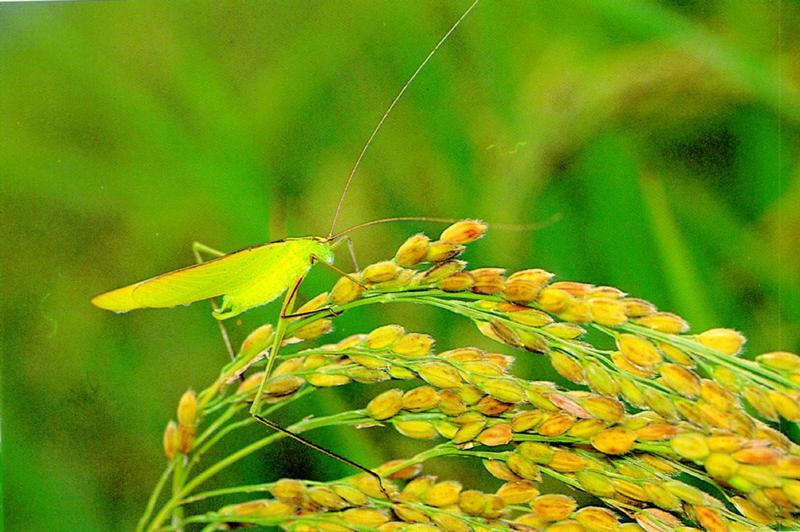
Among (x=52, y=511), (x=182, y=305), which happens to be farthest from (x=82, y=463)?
(x=182, y=305)

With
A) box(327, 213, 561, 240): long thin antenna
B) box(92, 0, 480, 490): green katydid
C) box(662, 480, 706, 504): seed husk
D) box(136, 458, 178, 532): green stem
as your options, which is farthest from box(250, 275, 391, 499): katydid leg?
box(662, 480, 706, 504): seed husk

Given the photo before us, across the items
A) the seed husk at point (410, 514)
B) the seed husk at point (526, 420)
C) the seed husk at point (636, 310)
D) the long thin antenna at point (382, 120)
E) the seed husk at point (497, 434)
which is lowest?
the seed husk at point (410, 514)

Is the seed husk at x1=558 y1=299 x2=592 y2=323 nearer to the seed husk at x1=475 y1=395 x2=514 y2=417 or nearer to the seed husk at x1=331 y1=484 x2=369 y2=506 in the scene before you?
the seed husk at x1=475 y1=395 x2=514 y2=417

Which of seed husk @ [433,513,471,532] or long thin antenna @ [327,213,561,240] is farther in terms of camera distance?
long thin antenna @ [327,213,561,240]

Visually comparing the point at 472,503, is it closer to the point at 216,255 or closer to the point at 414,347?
the point at 414,347

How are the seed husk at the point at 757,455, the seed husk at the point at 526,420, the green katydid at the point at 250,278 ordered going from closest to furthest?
1. the seed husk at the point at 757,455
2. the seed husk at the point at 526,420
3. the green katydid at the point at 250,278

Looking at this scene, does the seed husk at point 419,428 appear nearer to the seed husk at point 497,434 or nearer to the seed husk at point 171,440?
the seed husk at point 497,434

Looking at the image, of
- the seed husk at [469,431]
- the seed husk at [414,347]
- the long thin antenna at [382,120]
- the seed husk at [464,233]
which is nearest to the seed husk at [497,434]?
the seed husk at [469,431]

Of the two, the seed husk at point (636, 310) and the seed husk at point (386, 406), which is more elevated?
the seed husk at point (636, 310)

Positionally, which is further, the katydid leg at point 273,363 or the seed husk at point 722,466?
the katydid leg at point 273,363
